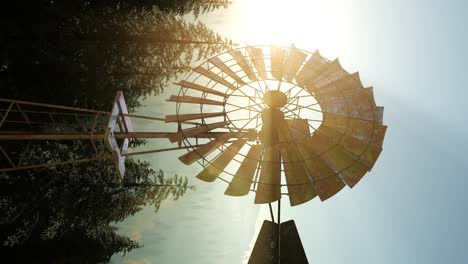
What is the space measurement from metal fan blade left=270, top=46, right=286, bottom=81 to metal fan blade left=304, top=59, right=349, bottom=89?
1.68 ft

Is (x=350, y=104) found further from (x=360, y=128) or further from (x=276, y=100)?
(x=276, y=100)

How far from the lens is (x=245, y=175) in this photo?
13.5ft

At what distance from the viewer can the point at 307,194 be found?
3777mm

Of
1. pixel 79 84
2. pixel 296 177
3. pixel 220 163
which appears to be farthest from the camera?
pixel 79 84

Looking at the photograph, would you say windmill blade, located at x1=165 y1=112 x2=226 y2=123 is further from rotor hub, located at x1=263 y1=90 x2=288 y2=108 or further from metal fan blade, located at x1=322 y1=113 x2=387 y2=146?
metal fan blade, located at x1=322 y1=113 x2=387 y2=146

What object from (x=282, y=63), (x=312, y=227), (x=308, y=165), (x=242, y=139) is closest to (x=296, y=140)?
(x=308, y=165)

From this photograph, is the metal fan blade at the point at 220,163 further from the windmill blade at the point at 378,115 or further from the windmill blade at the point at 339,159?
the windmill blade at the point at 378,115

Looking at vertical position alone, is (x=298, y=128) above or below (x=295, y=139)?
above

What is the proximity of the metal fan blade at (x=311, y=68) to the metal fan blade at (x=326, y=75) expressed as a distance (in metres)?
0.06

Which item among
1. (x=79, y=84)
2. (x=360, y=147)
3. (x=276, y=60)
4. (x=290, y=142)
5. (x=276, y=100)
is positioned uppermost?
(x=276, y=60)

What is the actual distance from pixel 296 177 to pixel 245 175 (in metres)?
0.69

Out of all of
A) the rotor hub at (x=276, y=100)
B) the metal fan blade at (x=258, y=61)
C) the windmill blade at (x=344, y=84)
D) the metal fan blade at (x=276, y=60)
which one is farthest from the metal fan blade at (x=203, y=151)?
the windmill blade at (x=344, y=84)

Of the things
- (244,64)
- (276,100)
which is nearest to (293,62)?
(244,64)

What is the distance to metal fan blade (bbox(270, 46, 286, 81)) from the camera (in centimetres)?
504
